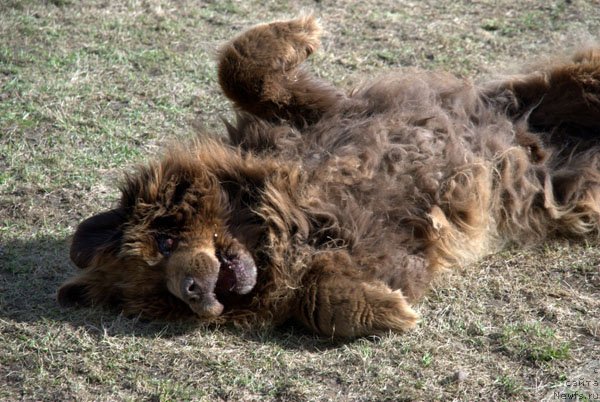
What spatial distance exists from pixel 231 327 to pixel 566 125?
2559 mm

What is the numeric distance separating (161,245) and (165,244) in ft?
0.08

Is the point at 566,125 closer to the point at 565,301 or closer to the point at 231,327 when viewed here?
the point at 565,301

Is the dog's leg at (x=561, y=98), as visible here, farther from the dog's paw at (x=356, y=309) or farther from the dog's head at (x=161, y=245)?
the dog's head at (x=161, y=245)

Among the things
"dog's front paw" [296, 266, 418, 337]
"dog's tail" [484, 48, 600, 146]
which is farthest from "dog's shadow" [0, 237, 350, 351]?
"dog's tail" [484, 48, 600, 146]

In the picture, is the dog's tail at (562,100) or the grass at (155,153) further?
the dog's tail at (562,100)

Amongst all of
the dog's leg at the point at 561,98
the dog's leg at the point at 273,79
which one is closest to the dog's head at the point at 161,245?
the dog's leg at the point at 273,79

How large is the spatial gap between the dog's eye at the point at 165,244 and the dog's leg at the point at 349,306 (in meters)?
0.75

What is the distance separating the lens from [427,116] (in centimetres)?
498

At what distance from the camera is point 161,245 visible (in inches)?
174

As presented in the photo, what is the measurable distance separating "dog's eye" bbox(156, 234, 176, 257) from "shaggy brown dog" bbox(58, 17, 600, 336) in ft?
0.04

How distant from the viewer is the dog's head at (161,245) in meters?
4.30

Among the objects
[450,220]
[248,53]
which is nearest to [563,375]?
[450,220]

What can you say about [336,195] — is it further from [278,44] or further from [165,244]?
[278,44]

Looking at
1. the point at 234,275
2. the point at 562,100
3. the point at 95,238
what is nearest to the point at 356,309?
the point at 234,275
